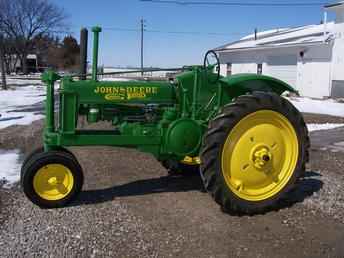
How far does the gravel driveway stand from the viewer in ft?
13.0

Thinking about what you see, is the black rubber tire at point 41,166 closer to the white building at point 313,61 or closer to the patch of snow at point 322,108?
the patch of snow at point 322,108

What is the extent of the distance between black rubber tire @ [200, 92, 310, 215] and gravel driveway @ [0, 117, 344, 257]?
0.44 ft

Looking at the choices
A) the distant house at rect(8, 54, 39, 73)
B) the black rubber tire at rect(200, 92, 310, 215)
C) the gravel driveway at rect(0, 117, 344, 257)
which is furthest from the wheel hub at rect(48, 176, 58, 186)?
the distant house at rect(8, 54, 39, 73)

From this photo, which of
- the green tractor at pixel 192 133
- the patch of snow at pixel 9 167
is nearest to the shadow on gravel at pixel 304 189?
the green tractor at pixel 192 133

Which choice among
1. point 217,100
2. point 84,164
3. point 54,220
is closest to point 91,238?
point 54,220

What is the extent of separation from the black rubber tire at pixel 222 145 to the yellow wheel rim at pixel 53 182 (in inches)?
56.3

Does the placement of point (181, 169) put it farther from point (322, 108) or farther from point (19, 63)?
point (19, 63)

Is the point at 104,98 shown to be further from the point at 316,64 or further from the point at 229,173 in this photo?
the point at 316,64

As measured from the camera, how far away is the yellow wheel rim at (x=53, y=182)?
4.80 m

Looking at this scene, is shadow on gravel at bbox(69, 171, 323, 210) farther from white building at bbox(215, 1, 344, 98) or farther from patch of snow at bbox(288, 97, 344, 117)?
white building at bbox(215, 1, 344, 98)

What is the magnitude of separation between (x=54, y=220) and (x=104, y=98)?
4.63 feet

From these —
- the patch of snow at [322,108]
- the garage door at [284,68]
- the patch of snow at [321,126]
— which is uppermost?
the garage door at [284,68]

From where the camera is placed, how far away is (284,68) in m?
25.0

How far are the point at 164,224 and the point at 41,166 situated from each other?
4.64 feet
